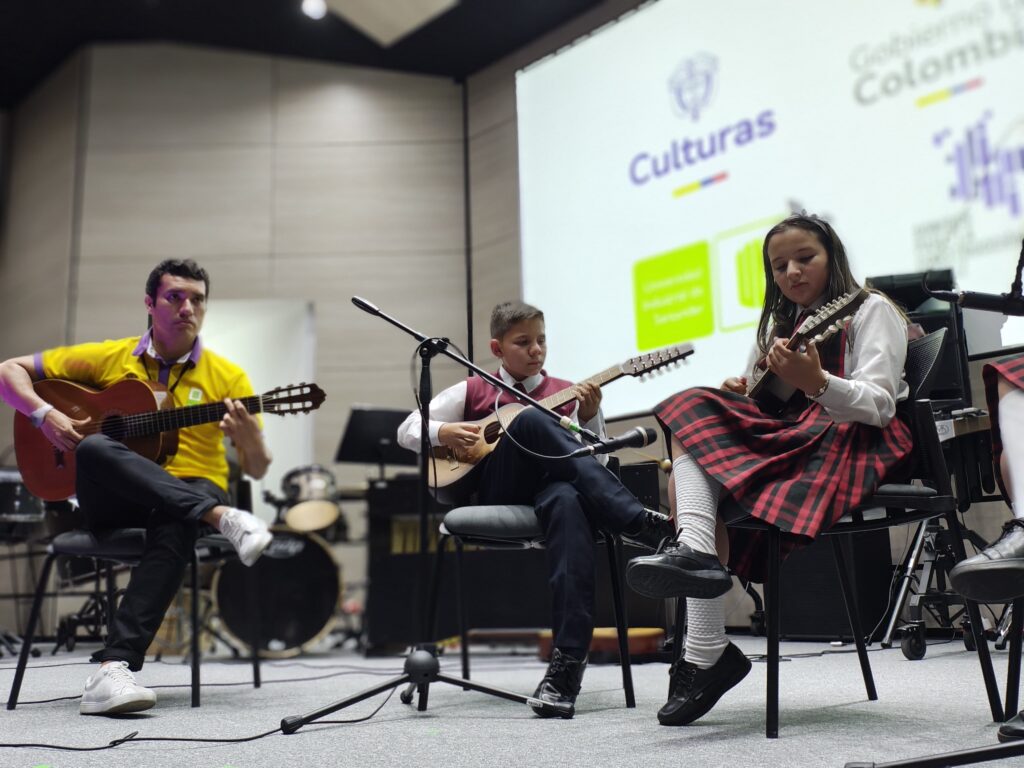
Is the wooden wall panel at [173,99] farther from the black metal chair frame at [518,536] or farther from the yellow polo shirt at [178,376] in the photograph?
the black metal chair frame at [518,536]

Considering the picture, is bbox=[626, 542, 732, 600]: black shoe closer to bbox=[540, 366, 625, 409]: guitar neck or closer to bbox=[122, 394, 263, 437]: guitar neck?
bbox=[540, 366, 625, 409]: guitar neck

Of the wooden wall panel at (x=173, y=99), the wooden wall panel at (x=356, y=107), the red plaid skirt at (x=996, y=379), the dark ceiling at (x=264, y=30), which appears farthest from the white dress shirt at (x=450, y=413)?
the wooden wall panel at (x=173, y=99)

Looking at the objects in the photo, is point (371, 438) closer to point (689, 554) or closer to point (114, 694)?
point (114, 694)

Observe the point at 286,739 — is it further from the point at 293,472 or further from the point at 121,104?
the point at 121,104

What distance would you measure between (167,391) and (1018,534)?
206 cm

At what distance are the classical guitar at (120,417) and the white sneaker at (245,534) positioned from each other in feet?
0.94

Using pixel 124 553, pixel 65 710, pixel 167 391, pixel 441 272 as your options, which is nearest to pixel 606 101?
pixel 441 272

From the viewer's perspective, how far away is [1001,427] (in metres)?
1.56

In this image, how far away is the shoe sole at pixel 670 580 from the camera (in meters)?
1.55

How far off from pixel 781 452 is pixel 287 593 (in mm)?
3182

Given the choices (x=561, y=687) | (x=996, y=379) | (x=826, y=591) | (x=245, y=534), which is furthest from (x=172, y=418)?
(x=826, y=591)

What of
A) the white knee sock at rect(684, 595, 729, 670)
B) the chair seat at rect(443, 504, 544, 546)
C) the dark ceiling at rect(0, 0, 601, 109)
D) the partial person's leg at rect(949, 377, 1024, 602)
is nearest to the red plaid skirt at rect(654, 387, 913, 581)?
the white knee sock at rect(684, 595, 729, 670)

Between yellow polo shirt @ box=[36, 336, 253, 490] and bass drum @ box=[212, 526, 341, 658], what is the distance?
5.75 ft

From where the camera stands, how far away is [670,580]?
5.12 ft
